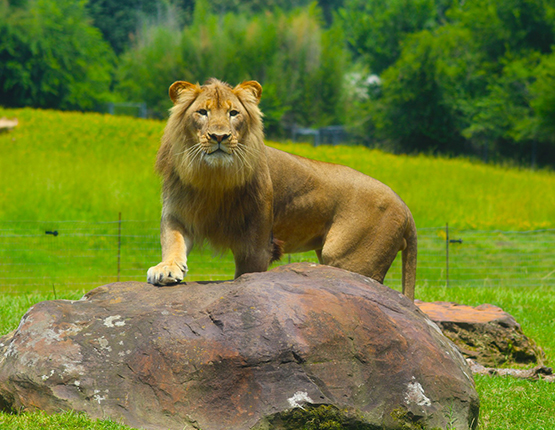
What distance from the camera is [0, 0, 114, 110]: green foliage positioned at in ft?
105

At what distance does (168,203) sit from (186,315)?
1338 millimetres

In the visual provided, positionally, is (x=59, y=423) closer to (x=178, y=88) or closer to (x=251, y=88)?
(x=178, y=88)

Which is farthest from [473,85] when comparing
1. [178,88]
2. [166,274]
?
[166,274]

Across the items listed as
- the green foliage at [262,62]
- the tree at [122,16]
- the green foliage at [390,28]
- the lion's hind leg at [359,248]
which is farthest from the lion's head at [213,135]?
the tree at [122,16]

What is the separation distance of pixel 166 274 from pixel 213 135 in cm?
109

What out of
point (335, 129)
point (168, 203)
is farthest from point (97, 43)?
point (168, 203)

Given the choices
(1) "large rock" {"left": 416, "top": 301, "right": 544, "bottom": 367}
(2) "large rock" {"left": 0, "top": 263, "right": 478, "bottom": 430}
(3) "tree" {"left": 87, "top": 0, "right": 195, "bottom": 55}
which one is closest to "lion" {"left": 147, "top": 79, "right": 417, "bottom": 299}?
(2) "large rock" {"left": 0, "top": 263, "right": 478, "bottom": 430}

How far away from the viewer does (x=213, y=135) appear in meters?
4.93

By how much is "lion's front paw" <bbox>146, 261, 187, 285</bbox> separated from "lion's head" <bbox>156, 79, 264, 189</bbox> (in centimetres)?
73

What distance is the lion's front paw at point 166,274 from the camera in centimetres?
481

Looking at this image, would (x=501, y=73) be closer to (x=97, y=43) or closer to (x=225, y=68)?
(x=225, y=68)

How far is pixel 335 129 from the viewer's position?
39.7 m

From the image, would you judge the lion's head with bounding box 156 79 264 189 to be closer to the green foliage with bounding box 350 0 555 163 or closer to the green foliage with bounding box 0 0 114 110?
the green foliage with bounding box 350 0 555 163

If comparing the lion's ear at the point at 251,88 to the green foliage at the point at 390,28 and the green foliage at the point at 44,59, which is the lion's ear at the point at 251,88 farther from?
the green foliage at the point at 390,28
